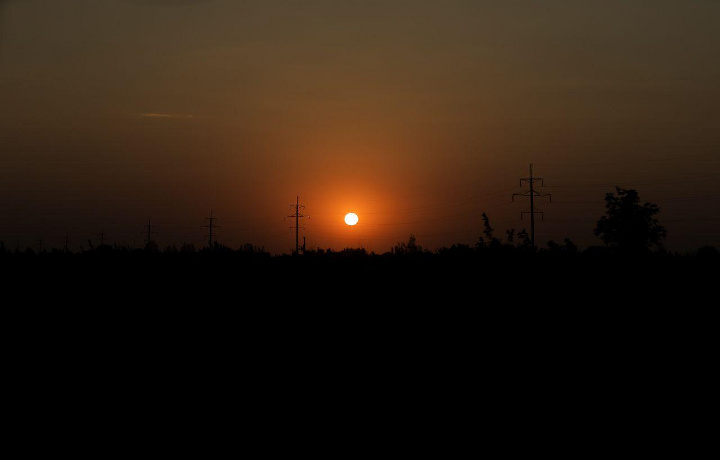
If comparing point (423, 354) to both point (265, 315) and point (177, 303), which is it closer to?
point (265, 315)

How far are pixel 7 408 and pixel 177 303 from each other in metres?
3.81

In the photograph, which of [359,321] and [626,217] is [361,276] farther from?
[626,217]

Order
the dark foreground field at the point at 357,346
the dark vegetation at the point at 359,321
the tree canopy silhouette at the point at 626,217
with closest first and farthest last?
the dark foreground field at the point at 357,346 → the dark vegetation at the point at 359,321 → the tree canopy silhouette at the point at 626,217

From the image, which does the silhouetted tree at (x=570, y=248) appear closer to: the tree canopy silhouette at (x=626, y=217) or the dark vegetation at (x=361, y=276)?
the dark vegetation at (x=361, y=276)

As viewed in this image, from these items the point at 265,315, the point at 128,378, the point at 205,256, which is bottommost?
the point at 128,378

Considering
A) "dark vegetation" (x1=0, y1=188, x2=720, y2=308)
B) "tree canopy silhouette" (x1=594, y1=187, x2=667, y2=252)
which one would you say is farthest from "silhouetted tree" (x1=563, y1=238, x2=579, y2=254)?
"tree canopy silhouette" (x1=594, y1=187, x2=667, y2=252)

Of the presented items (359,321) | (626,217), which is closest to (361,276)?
(359,321)

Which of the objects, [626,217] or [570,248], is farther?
[626,217]

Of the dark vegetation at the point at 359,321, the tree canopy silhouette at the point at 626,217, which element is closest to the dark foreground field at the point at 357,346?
the dark vegetation at the point at 359,321

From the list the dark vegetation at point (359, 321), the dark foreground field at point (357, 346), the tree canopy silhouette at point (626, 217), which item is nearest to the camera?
the dark foreground field at point (357, 346)

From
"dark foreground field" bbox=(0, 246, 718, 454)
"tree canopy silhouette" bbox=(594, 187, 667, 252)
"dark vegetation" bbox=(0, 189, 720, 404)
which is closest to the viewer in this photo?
"dark foreground field" bbox=(0, 246, 718, 454)

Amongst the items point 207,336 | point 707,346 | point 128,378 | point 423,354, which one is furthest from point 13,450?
point 707,346

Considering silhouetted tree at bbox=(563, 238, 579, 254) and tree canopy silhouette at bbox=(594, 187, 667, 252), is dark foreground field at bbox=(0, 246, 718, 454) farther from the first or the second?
tree canopy silhouette at bbox=(594, 187, 667, 252)

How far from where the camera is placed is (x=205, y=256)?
18.1 meters
